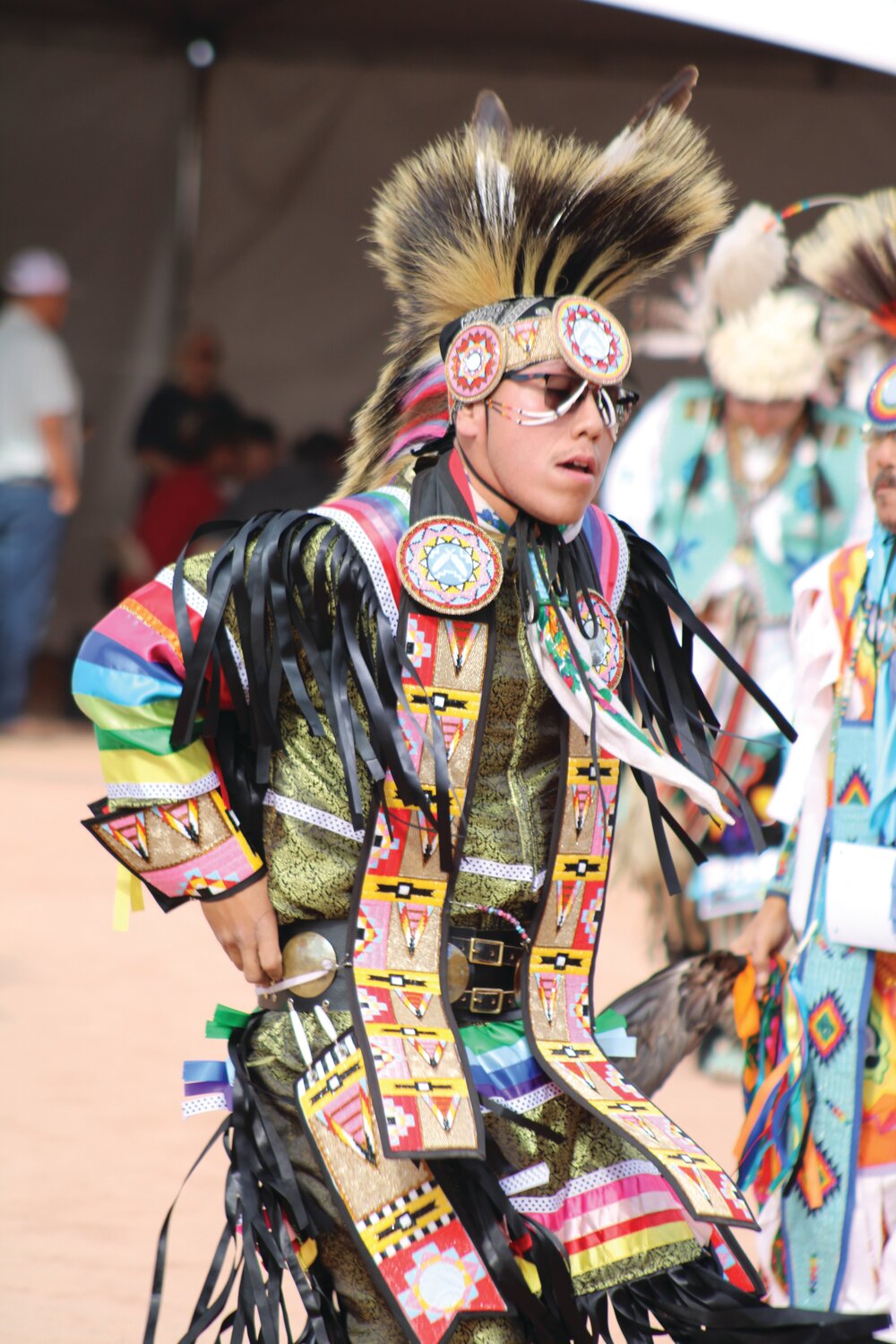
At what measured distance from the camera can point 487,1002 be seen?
8.56ft

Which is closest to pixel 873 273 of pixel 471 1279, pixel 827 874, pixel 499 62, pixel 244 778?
pixel 827 874

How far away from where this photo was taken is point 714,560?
5.62 meters

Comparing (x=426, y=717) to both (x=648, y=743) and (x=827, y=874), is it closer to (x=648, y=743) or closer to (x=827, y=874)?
(x=648, y=743)

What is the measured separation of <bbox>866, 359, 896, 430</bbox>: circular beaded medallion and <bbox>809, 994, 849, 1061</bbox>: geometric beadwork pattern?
105 centimetres

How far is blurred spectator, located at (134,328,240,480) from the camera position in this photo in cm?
1195

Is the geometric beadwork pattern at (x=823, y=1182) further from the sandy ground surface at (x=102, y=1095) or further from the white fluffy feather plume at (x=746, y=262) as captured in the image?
the white fluffy feather plume at (x=746, y=262)

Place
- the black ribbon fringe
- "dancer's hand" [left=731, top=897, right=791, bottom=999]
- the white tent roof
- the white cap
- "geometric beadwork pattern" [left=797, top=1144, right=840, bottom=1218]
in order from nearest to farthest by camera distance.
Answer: the black ribbon fringe
"geometric beadwork pattern" [left=797, top=1144, right=840, bottom=1218]
"dancer's hand" [left=731, top=897, right=791, bottom=999]
the white tent roof
the white cap

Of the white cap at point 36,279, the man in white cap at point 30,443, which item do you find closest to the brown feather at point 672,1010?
the man in white cap at point 30,443

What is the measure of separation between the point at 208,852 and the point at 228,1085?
37cm

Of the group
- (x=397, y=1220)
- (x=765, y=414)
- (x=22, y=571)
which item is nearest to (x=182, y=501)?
(x=22, y=571)

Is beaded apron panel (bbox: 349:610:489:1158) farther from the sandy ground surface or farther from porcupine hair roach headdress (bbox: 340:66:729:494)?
the sandy ground surface

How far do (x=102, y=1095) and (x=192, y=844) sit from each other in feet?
9.35

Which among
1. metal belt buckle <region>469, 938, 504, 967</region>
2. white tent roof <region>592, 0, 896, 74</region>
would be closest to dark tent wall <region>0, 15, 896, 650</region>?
white tent roof <region>592, 0, 896, 74</region>

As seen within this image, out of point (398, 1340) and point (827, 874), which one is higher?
point (827, 874)
